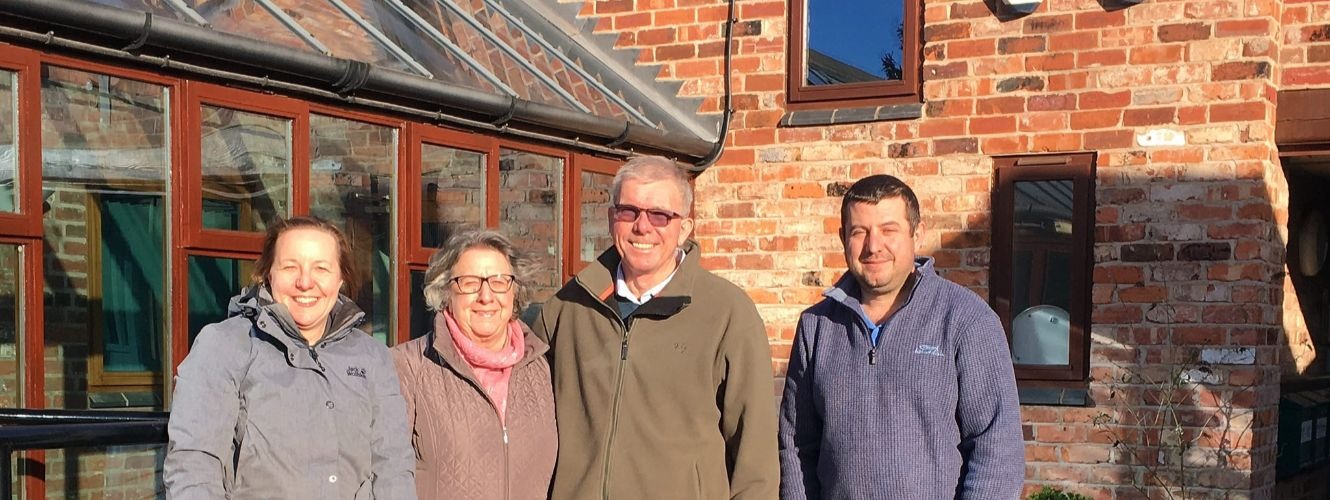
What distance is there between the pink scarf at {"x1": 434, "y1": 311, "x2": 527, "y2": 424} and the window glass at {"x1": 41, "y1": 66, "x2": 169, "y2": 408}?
167 centimetres

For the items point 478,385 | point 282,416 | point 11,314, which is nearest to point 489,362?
point 478,385

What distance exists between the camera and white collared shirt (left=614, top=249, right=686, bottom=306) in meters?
3.30

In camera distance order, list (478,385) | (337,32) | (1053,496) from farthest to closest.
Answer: (1053,496) → (337,32) → (478,385)

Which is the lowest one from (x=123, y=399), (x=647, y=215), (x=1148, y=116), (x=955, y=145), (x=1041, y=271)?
(x=123, y=399)

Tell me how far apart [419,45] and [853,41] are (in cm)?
Result: 228

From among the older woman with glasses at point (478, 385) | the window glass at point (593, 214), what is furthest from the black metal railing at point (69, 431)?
the window glass at point (593, 214)

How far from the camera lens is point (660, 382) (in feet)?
10.6

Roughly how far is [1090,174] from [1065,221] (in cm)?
24

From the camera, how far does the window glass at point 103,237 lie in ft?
13.7

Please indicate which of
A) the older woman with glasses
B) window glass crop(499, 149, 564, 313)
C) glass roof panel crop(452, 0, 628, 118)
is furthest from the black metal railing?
glass roof panel crop(452, 0, 628, 118)

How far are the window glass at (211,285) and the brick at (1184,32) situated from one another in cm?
387

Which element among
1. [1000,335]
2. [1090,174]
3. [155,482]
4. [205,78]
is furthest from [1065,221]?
[155,482]

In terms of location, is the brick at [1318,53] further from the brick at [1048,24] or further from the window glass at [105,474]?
the window glass at [105,474]

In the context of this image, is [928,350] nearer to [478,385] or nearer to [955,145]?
[478,385]
